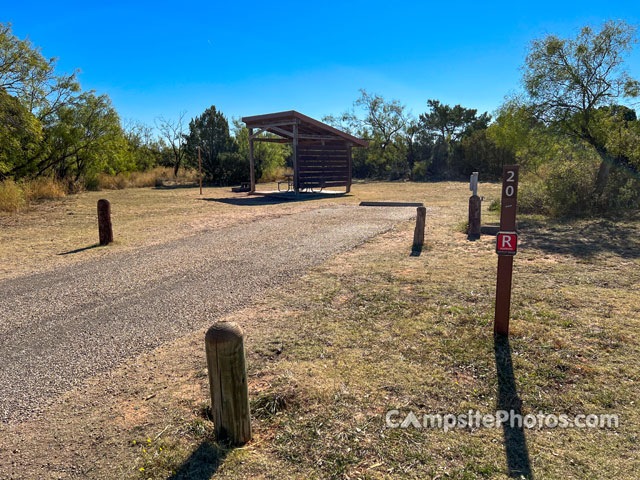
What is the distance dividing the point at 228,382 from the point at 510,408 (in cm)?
170

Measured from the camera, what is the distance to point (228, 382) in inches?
84.6

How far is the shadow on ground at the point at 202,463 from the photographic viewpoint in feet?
6.68

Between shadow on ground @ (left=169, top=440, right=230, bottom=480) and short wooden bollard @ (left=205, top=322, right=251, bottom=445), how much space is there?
72mm

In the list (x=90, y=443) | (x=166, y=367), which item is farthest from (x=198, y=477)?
(x=166, y=367)

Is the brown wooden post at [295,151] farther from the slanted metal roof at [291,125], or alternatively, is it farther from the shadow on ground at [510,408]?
the shadow on ground at [510,408]

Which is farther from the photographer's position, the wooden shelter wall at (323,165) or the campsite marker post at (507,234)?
the wooden shelter wall at (323,165)

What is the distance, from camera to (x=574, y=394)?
8.68 feet

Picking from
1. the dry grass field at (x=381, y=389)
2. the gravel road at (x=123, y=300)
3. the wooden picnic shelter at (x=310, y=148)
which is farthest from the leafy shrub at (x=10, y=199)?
the dry grass field at (x=381, y=389)

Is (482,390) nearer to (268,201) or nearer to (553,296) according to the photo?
(553,296)

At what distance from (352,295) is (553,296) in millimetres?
2119

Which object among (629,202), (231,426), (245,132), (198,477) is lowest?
(198,477)

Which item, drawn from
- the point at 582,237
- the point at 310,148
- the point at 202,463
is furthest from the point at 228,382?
the point at 310,148

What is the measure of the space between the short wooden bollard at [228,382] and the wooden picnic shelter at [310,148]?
14653 millimetres

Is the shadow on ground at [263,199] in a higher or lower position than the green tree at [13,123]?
lower
